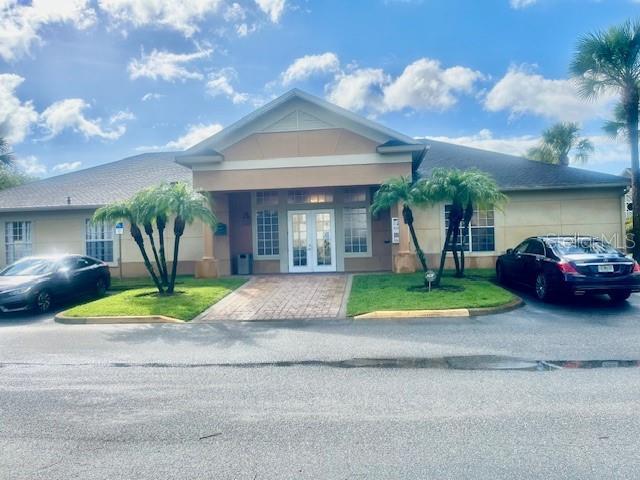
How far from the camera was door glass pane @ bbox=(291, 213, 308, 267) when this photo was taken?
17.6 m

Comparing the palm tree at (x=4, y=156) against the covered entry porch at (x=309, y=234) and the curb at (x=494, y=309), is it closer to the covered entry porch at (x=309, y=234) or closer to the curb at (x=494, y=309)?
the covered entry porch at (x=309, y=234)

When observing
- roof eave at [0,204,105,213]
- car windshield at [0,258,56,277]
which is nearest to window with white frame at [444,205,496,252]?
car windshield at [0,258,56,277]

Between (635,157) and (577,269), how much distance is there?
832 cm

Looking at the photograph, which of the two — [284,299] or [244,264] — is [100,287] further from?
[284,299]

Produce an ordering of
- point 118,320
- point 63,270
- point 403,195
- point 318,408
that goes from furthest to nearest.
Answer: point 63,270
point 403,195
point 118,320
point 318,408

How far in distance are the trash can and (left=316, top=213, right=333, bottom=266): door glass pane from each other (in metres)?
2.79

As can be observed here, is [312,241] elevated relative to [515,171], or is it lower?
lower

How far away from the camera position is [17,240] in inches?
727

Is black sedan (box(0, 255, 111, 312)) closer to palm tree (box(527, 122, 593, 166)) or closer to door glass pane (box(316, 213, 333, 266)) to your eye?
door glass pane (box(316, 213, 333, 266))

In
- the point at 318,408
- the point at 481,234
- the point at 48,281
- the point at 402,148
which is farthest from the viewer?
the point at 481,234

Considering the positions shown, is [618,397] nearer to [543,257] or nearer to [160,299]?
[543,257]

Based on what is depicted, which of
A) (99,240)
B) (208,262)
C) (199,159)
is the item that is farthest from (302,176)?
(99,240)

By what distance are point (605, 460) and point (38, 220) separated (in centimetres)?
2074

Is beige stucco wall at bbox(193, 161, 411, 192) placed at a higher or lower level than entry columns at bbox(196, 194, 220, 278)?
higher
